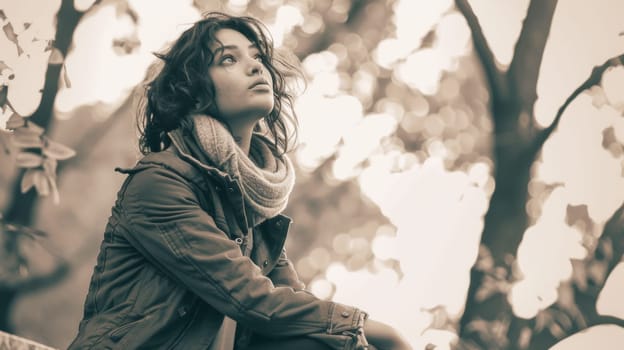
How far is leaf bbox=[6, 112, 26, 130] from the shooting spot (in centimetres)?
440

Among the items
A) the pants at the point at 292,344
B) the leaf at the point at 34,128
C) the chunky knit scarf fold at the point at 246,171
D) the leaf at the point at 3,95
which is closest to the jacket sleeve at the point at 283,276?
the chunky knit scarf fold at the point at 246,171

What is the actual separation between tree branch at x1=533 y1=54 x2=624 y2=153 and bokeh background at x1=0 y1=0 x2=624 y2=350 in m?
0.01

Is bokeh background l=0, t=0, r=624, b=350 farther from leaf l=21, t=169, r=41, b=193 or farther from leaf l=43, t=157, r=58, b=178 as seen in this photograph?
leaf l=43, t=157, r=58, b=178

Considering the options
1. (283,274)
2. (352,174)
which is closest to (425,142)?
(352,174)

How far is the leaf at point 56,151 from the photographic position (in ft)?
15.3

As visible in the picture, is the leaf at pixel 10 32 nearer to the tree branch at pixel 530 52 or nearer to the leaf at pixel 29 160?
the leaf at pixel 29 160

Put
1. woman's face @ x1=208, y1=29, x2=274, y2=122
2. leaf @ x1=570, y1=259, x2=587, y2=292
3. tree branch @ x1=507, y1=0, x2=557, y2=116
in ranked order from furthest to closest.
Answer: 1. tree branch @ x1=507, y1=0, x2=557, y2=116
2. leaf @ x1=570, y1=259, x2=587, y2=292
3. woman's face @ x1=208, y1=29, x2=274, y2=122

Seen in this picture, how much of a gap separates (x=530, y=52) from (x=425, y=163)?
3.07 ft

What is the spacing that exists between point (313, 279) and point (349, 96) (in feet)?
3.68

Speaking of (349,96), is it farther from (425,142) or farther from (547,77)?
(547,77)

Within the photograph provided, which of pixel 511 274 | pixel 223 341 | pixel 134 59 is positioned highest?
pixel 223 341

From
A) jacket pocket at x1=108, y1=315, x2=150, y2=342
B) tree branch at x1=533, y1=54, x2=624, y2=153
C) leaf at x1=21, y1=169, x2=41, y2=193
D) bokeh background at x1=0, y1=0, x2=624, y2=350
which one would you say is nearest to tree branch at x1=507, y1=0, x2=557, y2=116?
bokeh background at x1=0, y1=0, x2=624, y2=350

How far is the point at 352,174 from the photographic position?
5430 millimetres

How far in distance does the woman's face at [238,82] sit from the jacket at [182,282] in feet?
0.60
